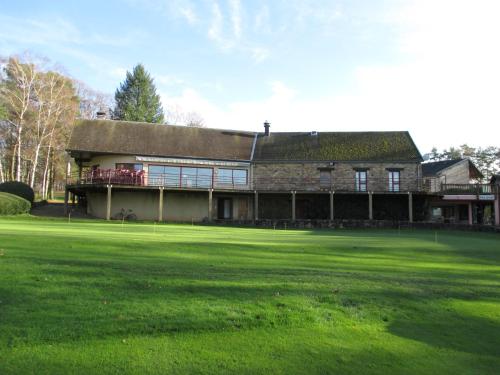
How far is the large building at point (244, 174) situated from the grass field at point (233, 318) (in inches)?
979

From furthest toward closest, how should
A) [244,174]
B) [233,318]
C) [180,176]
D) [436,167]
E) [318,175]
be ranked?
[436,167]
[244,174]
[318,175]
[180,176]
[233,318]

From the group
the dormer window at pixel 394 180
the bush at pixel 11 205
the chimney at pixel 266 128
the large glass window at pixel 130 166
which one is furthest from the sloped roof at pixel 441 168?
the bush at pixel 11 205

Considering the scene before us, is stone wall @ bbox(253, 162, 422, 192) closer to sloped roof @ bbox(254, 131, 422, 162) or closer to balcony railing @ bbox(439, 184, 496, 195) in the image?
sloped roof @ bbox(254, 131, 422, 162)

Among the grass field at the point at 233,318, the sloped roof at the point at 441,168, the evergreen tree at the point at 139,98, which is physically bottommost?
the grass field at the point at 233,318

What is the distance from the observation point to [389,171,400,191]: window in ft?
117

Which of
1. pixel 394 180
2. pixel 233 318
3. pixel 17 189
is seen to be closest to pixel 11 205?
pixel 17 189

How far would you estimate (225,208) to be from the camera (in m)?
36.3

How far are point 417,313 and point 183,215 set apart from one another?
29.4 metres

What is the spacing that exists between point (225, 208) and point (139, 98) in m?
37.6

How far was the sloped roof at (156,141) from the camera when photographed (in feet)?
111

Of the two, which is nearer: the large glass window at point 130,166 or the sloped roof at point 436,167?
the large glass window at point 130,166

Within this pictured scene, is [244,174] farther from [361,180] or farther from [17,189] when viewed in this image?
[17,189]

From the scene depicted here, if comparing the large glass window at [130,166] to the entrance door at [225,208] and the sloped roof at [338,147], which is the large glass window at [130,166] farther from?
the sloped roof at [338,147]

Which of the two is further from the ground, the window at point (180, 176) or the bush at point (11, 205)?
the window at point (180, 176)
